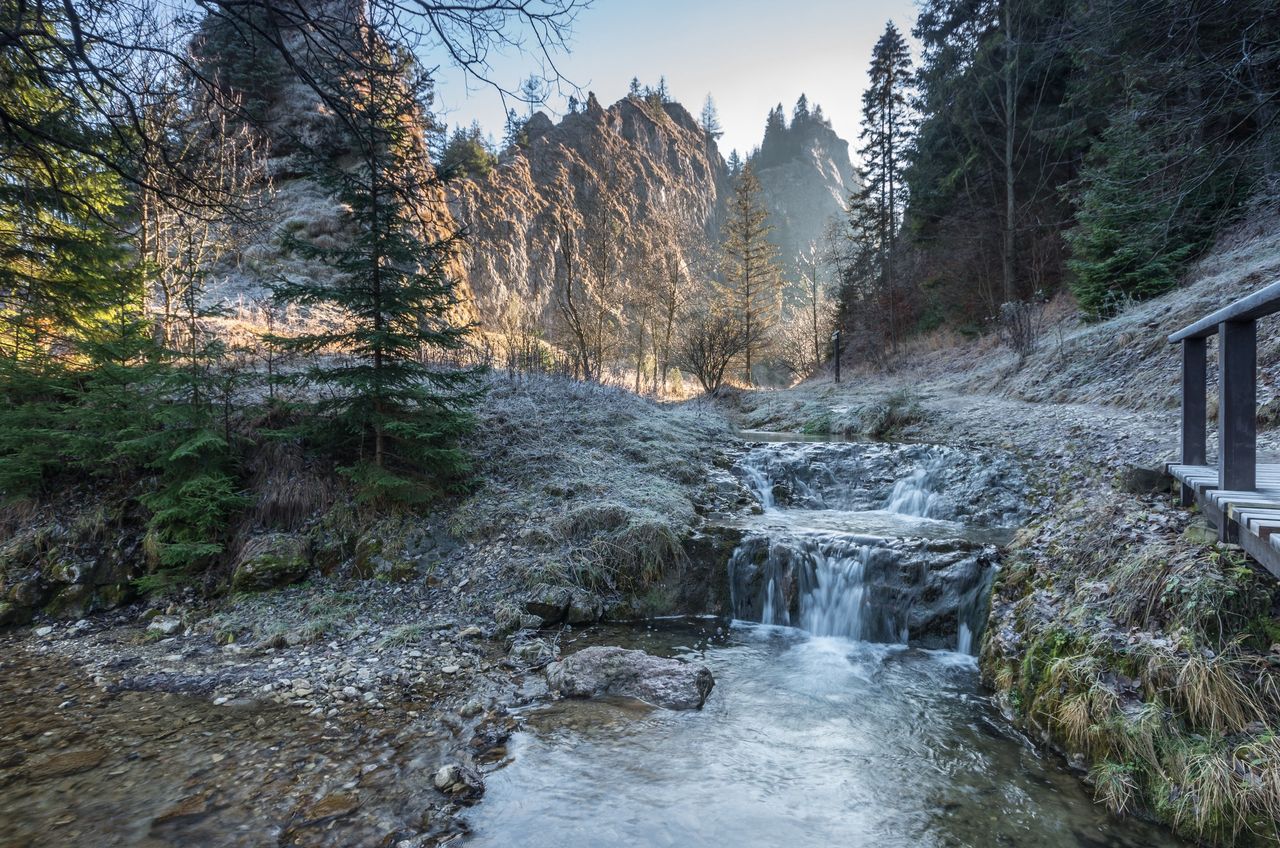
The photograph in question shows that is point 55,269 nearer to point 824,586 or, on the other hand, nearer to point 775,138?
point 824,586

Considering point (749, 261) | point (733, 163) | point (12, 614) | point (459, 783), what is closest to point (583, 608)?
point (459, 783)

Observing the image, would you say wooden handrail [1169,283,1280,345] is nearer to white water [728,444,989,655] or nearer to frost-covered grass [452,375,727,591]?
white water [728,444,989,655]

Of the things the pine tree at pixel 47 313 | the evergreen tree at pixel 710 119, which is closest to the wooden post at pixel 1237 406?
the pine tree at pixel 47 313

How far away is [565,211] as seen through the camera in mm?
19844

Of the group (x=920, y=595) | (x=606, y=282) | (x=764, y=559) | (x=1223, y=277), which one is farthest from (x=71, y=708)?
(x=606, y=282)

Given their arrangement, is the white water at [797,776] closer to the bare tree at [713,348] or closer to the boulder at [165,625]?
the boulder at [165,625]

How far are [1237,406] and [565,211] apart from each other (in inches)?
758

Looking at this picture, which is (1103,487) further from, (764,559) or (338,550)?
(338,550)

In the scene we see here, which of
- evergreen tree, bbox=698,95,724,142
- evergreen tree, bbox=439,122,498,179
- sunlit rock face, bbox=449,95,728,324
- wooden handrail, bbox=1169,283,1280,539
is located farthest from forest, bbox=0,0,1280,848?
evergreen tree, bbox=698,95,724,142

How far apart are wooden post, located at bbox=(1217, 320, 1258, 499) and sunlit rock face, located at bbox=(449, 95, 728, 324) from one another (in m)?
18.0

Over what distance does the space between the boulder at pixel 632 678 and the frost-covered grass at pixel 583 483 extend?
4.65 ft

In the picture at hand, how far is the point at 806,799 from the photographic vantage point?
3400 millimetres

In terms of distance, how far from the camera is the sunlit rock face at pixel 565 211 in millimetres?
26969

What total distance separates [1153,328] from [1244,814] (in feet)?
32.5
